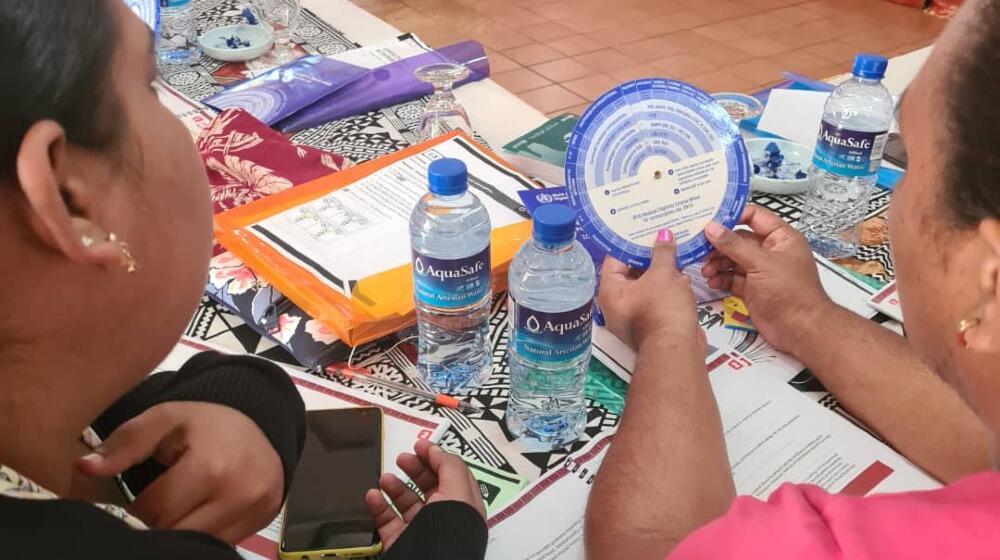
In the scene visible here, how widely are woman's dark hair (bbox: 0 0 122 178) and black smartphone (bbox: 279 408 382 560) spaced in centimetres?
42

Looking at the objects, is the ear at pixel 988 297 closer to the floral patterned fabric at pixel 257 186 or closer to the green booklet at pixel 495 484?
the green booklet at pixel 495 484

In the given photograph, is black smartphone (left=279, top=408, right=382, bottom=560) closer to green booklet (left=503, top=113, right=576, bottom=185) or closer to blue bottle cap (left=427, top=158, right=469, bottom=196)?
blue bottle cap (left=427, top=158, right=469, bottom=196)

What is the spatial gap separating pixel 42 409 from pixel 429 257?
0.41 metres

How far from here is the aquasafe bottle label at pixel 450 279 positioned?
93 cm

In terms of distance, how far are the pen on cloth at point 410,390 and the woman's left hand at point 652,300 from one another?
202 millimetres

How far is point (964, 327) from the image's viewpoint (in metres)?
0.65

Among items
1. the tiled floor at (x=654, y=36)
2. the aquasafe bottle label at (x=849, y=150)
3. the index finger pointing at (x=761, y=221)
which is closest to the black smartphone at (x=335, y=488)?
the index finger pointing at (x=761, y=221)

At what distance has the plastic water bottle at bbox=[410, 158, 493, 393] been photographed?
930 millimetres

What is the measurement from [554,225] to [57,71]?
1.56ft

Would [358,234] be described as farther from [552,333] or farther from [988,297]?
[988,297]

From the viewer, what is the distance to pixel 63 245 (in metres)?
0.55

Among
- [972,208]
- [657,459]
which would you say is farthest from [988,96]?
[657,459]

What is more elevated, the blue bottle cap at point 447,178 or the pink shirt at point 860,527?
the blue bottle cap at point 447,178

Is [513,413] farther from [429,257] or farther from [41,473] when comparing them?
[41,473]
